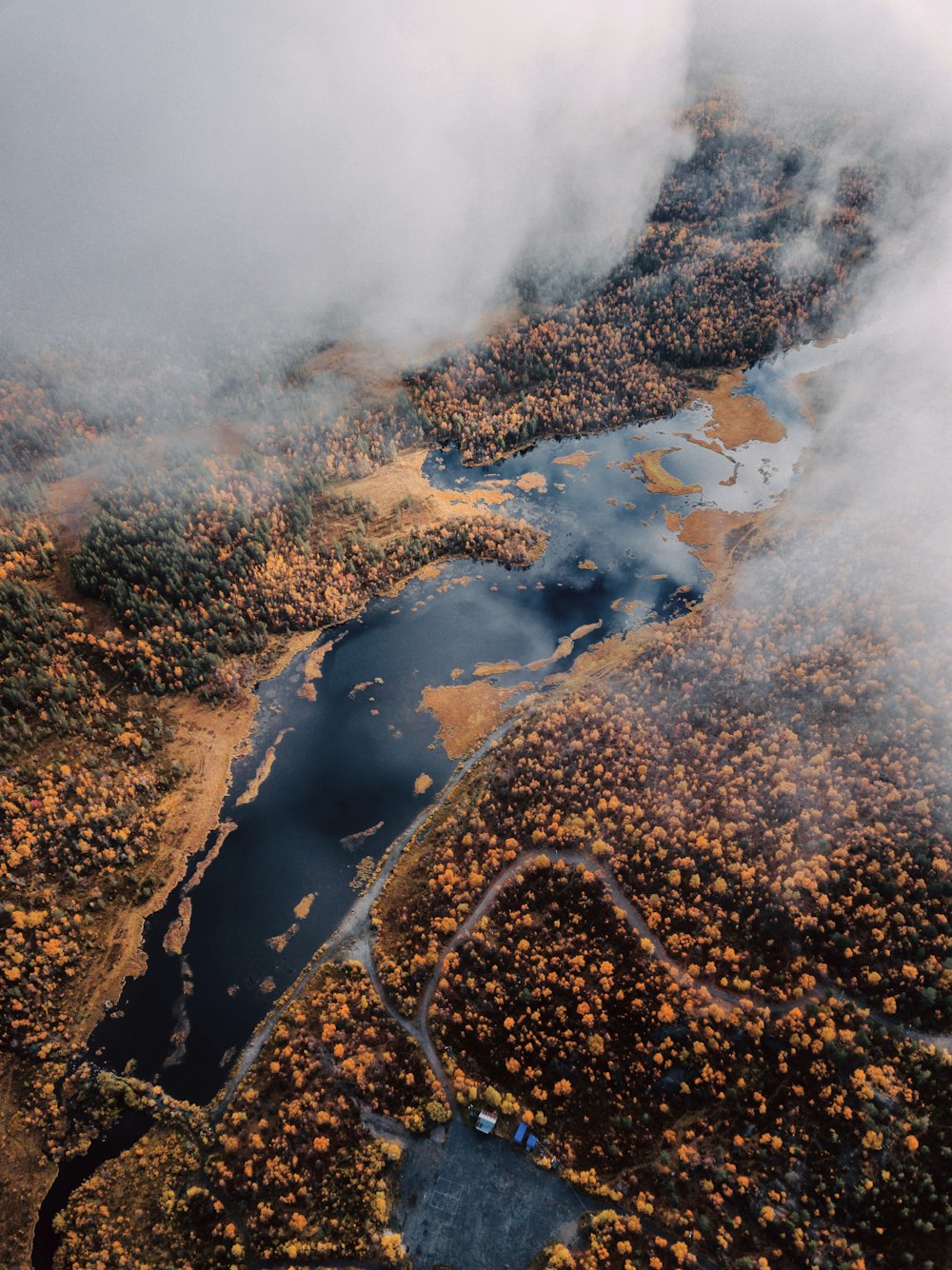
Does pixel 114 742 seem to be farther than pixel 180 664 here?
No

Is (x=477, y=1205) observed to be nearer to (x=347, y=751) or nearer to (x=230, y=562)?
(x=347, y=751)

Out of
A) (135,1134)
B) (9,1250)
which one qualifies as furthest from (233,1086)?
(9,1250)

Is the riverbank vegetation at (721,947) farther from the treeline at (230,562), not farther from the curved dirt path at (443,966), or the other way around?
the treeline at (230,562)

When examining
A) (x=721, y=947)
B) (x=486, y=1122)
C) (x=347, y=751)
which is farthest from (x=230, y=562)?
(x=721, y=947)

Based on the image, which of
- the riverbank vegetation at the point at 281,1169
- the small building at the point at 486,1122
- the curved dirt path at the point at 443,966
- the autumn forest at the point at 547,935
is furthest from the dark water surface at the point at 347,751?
the small building at the point at 486,1122

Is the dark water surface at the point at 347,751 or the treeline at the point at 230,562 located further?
the treeline at the point at 230,562

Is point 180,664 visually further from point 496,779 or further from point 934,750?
point 934,750
